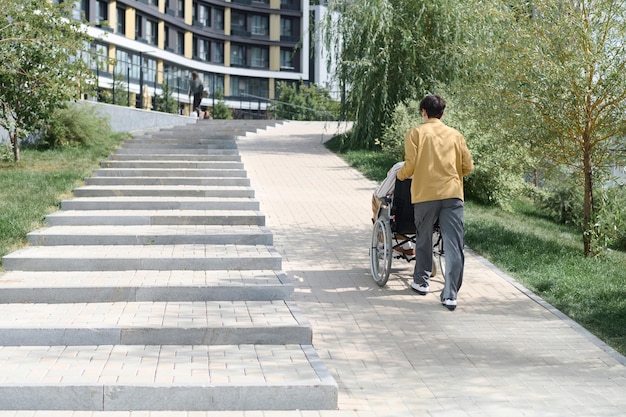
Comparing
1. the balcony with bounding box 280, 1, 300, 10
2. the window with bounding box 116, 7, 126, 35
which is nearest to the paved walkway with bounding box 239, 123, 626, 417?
the window with bounding box 116, 7, 126, 35

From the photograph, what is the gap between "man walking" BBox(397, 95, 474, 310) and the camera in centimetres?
844

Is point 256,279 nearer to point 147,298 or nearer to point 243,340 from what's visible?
point 147,298

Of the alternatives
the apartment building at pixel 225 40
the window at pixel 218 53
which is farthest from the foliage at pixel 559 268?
the window at pixel 218 53

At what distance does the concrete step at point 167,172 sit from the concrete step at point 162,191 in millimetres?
1202

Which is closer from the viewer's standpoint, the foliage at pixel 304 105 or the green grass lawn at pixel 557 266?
the green grass lawn at pixel 557 266

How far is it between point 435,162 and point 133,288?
3007 mm

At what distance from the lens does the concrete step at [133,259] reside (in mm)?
9258

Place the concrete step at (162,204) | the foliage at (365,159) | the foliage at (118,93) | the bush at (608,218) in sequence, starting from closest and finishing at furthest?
the bush at (608,218)
the concrete step at (162,204)
the foliage at (365,159)
the foliage at (118,93)

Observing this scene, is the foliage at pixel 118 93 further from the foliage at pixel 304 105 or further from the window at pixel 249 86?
the window at pixel 249 86

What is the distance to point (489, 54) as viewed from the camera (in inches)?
454

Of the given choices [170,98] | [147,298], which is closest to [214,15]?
[170,98]

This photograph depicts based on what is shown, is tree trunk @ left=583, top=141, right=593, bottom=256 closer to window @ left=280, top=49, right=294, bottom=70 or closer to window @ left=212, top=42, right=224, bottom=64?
window @ left=212, top=42, right=224, bottom=64

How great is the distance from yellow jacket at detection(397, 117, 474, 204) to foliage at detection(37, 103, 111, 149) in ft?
44.4

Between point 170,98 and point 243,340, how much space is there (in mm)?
25810
